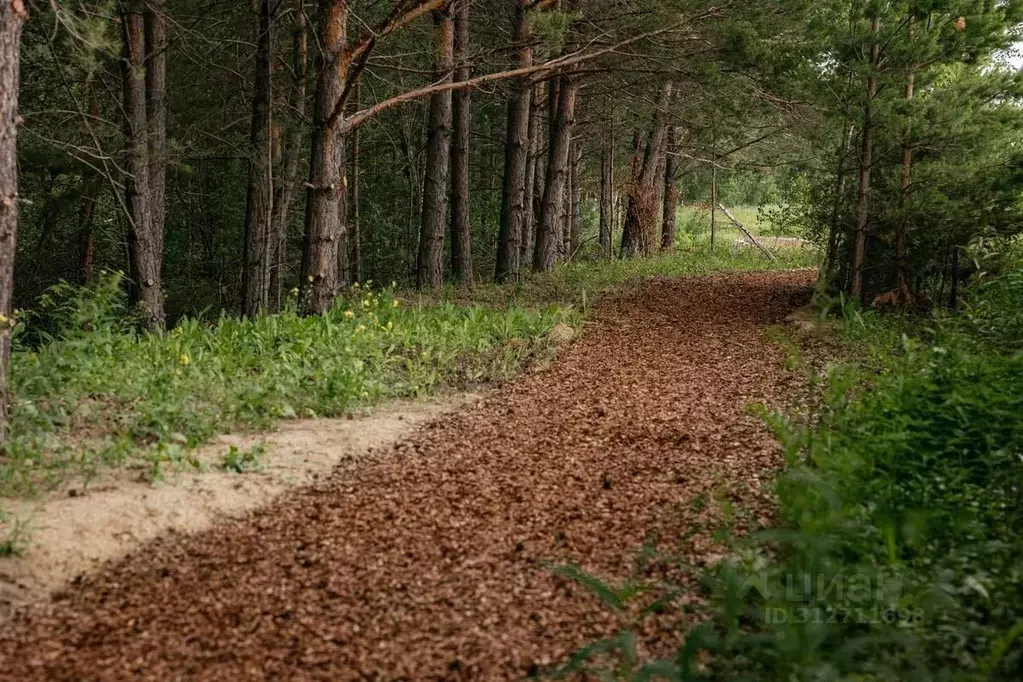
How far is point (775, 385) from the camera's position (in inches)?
324

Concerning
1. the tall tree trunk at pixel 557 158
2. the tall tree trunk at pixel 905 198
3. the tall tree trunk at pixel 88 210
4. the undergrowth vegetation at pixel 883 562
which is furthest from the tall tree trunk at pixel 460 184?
the undergrowth vegetation at pixel 883 562

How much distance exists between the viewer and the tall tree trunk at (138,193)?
10.8 metres

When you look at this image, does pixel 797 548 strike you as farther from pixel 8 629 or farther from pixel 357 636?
pixel 8 629

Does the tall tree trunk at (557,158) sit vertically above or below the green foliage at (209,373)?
above

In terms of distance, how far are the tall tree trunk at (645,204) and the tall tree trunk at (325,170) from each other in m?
13.6

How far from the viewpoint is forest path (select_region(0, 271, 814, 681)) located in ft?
12.1

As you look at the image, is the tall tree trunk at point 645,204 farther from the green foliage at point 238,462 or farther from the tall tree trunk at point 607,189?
the green foliage at point 238,462

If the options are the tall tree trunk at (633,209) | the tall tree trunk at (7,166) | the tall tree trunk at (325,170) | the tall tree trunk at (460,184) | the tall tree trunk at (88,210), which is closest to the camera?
the tall tree trunk at (7,166)

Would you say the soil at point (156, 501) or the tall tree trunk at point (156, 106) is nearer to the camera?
the soil at point (156, 501)

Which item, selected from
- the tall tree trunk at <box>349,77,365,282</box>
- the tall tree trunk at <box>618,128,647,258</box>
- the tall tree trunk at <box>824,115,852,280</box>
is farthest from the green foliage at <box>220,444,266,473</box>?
the tall tree trunk at <box>618,128,647,258</box>

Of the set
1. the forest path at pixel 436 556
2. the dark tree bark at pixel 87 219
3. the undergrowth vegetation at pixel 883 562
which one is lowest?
the forest path at pixel 436 556

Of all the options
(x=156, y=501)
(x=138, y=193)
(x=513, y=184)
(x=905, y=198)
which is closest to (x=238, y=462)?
(x=156, y=501)

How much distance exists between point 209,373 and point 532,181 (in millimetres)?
16548

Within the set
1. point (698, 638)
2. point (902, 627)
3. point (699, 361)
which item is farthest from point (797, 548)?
point (699, 361)
